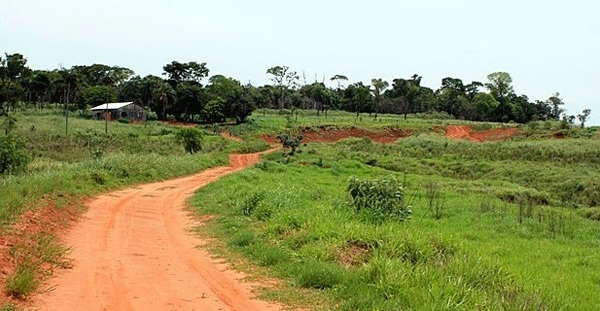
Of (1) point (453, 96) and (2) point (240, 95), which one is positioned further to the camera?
(1) point (453, 96)

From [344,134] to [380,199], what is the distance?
5888 centimetres

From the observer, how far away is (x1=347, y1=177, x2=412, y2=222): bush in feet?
47.2

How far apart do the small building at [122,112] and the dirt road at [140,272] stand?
67.6 meters

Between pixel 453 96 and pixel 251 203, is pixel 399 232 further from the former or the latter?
pixel 453 96

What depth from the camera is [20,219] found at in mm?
11789

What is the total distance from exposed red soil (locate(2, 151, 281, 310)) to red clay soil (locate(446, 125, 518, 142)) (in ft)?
199

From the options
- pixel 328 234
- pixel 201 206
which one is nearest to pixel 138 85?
pixel 201 206

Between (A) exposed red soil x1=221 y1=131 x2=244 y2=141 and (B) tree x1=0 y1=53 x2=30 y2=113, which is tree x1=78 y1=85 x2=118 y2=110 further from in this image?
(A) exposed red soil x1=221 y1=131 x2=244 y2=141

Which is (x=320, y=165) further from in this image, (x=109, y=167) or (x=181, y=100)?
(x=181, y=100)

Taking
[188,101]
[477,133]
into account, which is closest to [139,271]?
[188,101]

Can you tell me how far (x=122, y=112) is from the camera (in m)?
80.9

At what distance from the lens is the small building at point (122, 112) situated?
264 feet

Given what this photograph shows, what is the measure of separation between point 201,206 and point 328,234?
822 centimetres

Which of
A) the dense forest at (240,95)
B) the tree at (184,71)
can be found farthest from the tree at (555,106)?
the tree at (184,71)
